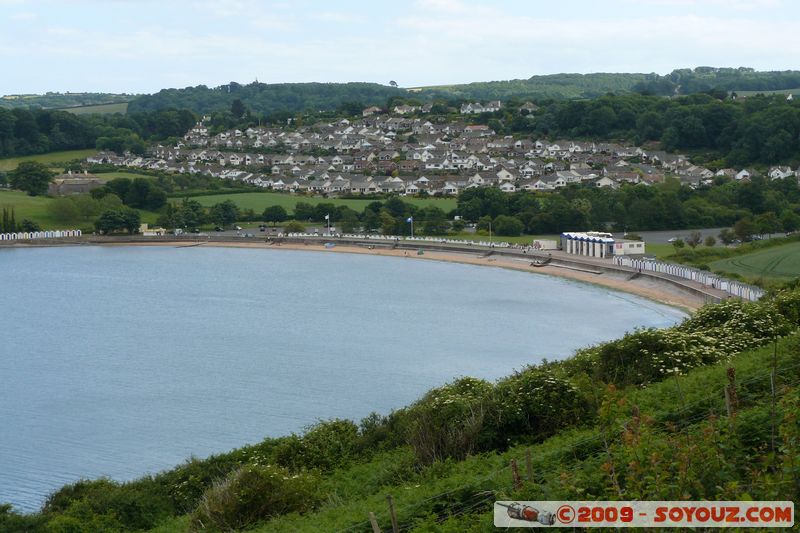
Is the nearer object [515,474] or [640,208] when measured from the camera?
[515,474]

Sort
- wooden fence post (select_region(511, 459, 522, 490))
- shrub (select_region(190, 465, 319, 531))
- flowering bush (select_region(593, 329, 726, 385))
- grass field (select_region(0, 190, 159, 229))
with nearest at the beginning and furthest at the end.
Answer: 1. wooden fence post (select_region(511, 459, 522, 490))
2. shrub (select_region(190, 465, 319, 531))
3. flowering bush (select_region(593, 329, 726, 385))
4. grass field (select_region(0, 190, 159, 229))

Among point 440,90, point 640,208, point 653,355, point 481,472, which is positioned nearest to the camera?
point 481,472

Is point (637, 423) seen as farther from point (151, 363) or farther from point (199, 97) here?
point (199, 97)

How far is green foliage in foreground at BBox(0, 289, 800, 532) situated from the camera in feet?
18.2

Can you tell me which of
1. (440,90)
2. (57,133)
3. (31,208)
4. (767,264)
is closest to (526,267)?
(767,264)

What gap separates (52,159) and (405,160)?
768 inches

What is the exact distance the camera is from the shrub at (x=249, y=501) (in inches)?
302

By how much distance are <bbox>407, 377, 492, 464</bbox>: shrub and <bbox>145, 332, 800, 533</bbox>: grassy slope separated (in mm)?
191

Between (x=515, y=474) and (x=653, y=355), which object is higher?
(x=515, y=474)

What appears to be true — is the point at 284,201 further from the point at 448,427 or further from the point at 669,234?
the point at 448,427

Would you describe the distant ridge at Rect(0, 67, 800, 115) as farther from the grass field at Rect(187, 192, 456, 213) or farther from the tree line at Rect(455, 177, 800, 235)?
the tree line at Rect(455, 177, 800, 235)

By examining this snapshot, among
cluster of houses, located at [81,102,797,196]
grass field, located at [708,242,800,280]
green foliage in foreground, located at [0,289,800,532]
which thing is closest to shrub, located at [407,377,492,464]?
green foliage in foreground, located at [0,289,800,532]

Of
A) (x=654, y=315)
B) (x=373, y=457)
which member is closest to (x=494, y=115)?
(x=654, y=315)

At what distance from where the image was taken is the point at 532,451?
8.02 m
